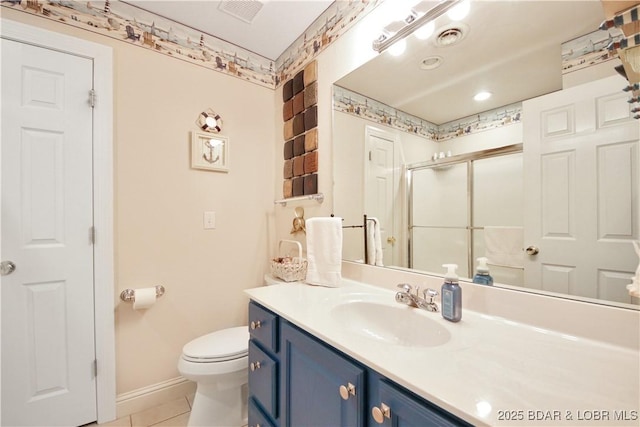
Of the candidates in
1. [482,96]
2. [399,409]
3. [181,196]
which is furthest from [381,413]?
[181,196]

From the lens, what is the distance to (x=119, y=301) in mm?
1544


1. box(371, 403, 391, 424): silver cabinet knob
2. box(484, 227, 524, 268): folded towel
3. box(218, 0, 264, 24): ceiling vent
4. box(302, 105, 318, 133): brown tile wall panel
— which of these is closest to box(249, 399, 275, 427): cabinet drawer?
box(371, 403, 391, 424): silver cabinet knob

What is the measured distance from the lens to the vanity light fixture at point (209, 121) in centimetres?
179

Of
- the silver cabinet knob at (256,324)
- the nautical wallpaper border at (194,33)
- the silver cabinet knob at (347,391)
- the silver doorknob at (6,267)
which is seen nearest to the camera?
the silver cabinet knob at (347,391)

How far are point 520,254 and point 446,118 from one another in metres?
0.59

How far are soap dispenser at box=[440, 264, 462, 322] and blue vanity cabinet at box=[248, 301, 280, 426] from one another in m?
0.62

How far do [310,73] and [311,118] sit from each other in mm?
290

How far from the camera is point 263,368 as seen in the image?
3.68 feet

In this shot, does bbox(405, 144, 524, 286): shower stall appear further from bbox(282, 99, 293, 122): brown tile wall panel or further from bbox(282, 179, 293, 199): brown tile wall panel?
bbox(282, 99, 293, 122): brown tile wall panel

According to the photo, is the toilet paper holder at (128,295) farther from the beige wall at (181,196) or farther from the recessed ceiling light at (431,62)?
the recessed ceiling light at (431,62)

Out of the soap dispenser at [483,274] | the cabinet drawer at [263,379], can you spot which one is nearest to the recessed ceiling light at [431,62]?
the soap dispenser at [483,274]

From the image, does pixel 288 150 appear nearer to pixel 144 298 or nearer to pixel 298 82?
pixel 298 82

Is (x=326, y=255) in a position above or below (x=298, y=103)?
below

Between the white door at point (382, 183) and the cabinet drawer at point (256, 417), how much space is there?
82 cm
